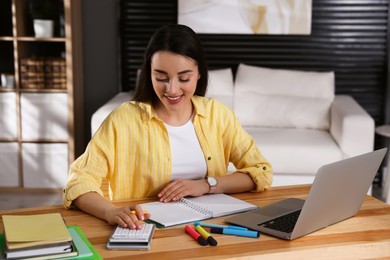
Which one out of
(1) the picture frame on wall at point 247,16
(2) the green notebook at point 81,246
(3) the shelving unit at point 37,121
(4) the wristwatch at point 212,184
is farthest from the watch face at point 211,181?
(1) the picture frame on wall at point 247,16

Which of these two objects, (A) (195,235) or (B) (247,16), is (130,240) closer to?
(A) (195,235)

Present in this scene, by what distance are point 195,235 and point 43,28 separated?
3.08 meters

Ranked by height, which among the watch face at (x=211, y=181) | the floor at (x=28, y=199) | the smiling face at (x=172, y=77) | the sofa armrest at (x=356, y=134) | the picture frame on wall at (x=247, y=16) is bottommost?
the floor at (x=28, y=199)

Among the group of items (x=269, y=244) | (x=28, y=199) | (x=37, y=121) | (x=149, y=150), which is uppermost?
(x=149, y=150)

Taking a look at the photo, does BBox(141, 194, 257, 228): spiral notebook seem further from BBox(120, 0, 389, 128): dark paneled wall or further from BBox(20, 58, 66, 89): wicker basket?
BBox(120, 0, 389, 128): dark paneled wall

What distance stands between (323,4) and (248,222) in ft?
10.4

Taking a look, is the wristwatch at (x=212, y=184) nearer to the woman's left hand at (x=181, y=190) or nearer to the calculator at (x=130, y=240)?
the woman's left hand at (x=181, y=190)

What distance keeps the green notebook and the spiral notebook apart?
8.1 inches

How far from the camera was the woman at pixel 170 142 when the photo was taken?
1.90 m

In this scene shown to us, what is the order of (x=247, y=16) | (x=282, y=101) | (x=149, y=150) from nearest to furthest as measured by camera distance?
1. (x=149, y=150)
2. (x=282, y=101)
3. (x=247, y=16)

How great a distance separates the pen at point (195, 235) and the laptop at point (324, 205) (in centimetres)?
13

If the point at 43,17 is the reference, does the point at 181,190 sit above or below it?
below

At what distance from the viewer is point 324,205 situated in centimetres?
155

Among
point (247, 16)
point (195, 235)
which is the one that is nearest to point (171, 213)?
point (195, 235)
